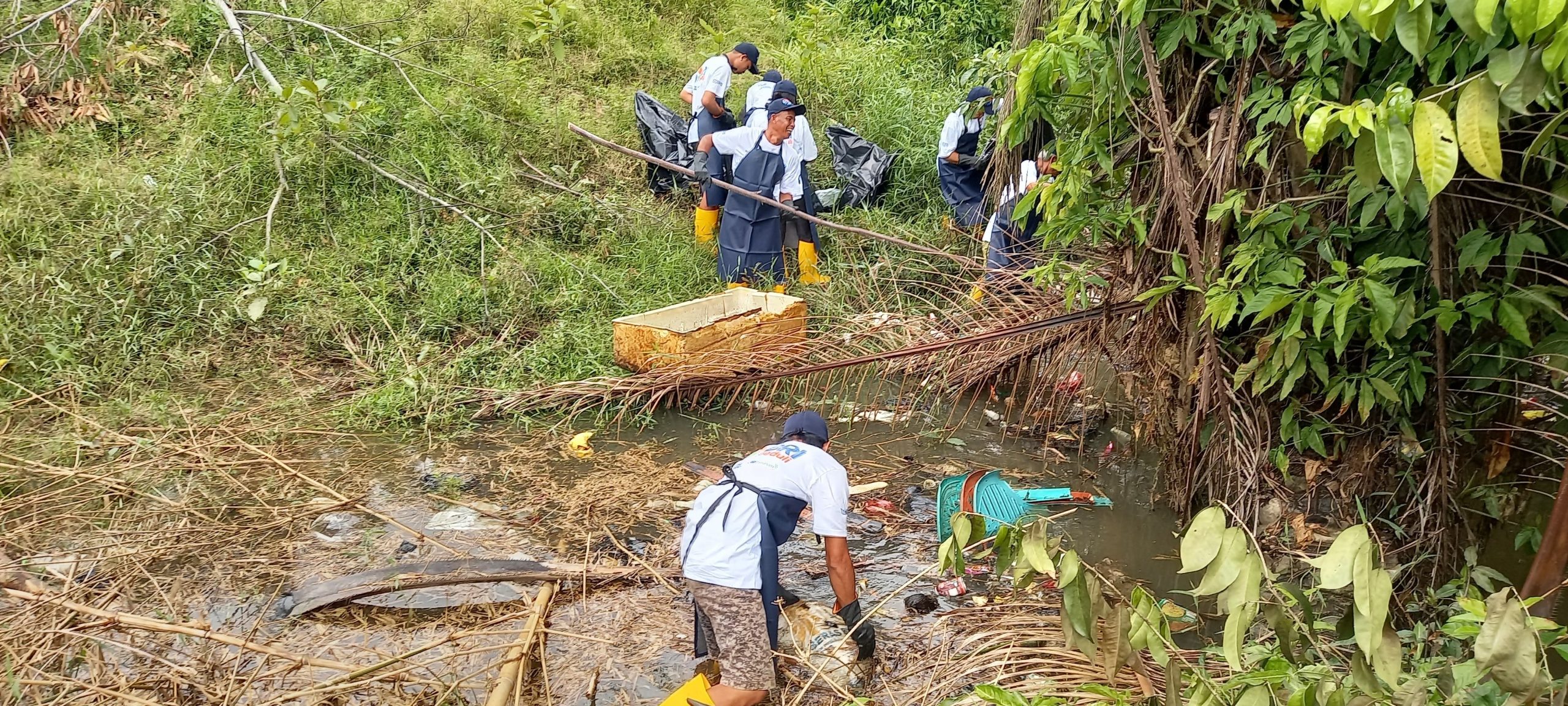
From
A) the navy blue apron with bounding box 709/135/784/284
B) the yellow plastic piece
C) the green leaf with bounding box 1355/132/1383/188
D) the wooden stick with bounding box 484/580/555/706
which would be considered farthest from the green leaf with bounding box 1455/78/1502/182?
the navy blue apron with bounding box 709/135/784/284

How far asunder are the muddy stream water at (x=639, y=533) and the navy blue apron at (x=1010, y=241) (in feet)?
2.68

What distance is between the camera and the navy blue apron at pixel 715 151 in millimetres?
7590

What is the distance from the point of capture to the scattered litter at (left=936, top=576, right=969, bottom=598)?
4379 mm

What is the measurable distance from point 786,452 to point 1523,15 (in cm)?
245

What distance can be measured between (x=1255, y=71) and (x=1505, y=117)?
5.21 feet

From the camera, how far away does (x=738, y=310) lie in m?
6.91

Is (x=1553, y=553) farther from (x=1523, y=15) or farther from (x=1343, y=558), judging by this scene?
(x=1523, y=15)

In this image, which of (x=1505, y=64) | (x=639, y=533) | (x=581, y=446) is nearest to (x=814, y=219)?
(x=581, y=446)

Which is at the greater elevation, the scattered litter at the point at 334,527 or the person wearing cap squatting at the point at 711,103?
the person wearing cap squatting at the point at 711,103

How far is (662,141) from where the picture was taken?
8.71 m

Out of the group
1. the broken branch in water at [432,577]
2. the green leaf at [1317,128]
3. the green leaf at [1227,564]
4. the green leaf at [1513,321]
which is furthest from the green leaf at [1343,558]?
the broken branch in water at [432,577]

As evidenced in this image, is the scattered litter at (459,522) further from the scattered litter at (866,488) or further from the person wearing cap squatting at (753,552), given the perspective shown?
the scattered litter at (866,488)

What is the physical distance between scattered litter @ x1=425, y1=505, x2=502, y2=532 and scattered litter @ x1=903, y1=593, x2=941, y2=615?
1.92 meters

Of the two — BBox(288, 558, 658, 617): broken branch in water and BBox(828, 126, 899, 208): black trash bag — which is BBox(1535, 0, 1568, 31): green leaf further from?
BBox(828, 126, 899, 208): black trash bag
